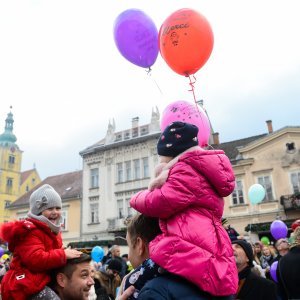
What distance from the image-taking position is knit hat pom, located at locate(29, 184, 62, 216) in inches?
122

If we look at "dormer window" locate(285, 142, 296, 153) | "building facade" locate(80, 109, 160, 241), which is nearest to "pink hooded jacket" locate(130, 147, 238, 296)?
"dormer window" locate(285, 142, 296, 153)

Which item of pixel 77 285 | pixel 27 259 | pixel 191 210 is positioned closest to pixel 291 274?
pixel 77 285

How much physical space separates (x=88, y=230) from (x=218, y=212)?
29.0 meters

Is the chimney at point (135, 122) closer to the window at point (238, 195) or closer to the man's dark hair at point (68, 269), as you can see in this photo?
the window at point (238, 195)

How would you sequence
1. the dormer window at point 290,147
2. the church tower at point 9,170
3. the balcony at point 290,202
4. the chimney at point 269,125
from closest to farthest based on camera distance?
the balcony at point 290,202, the dormer window at point 290,147, the chimney at point 269,125, the church tower at point 9,170

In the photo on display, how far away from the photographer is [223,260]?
1.80m

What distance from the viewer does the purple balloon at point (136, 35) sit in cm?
534

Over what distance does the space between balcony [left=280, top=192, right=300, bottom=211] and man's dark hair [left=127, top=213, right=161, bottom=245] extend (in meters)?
21.9

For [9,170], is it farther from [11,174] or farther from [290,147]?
[290,147]

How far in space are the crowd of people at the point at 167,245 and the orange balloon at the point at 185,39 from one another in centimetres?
267

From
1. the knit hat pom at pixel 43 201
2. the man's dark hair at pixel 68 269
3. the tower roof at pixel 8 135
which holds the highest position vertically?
the tower roof at pixel 8 135

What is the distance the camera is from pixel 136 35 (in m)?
5.36

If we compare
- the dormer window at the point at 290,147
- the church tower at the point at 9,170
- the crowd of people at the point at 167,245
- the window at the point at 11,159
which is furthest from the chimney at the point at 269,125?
the window at the point at 11,159

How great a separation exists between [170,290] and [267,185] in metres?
23.5
